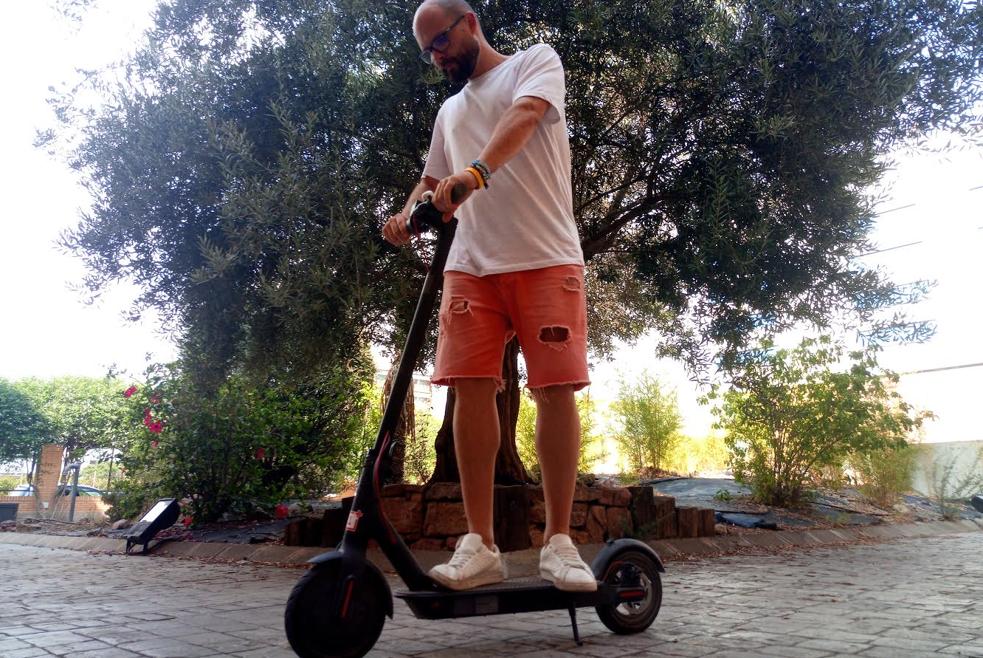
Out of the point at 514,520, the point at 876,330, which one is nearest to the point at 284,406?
the point at 514,520

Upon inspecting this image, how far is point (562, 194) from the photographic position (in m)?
2.63

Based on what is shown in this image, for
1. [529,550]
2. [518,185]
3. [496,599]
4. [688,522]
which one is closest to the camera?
[496,599]

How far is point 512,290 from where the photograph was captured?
2.48 metres

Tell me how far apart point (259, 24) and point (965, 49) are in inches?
204

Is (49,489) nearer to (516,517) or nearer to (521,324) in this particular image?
(516,517)

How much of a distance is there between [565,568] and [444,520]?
3056 mm

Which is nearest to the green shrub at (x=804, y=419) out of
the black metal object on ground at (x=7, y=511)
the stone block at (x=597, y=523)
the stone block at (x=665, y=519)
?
the stone block at (x=665, y=519)

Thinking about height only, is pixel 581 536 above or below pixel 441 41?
below

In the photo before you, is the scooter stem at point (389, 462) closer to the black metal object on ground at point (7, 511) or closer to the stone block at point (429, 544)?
the stone block at point (429, 544)

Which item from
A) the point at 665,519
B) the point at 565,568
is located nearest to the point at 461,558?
the point at 565,568

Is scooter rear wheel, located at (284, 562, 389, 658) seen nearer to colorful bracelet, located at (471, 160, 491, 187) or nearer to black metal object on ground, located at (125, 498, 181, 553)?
colorful bracelet, located at (471, 160, 491, 187)

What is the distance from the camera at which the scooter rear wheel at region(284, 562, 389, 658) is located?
6.19ft

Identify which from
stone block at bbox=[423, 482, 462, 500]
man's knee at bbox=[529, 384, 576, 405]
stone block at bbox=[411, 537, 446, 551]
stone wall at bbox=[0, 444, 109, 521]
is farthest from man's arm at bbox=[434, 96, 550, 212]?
stone wall at bbox=[0, 444, 109, 521]

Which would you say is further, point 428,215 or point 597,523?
point 597,523
